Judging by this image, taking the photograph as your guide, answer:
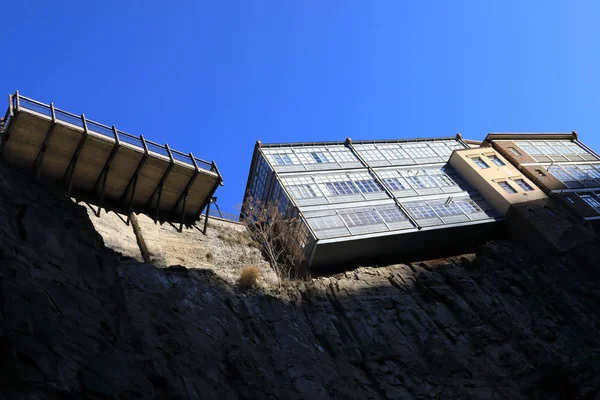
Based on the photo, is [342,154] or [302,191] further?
[342,154]

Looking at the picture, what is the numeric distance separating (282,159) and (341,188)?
197 inches

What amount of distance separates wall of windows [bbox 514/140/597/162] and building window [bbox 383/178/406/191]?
1179cm

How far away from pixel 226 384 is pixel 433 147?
32416mm

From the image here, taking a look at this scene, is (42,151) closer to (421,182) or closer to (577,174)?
(421,182)

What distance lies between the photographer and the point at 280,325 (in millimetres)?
25438

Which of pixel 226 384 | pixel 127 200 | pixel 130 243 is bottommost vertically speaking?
pixel 226 384

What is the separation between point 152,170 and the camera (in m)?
23.3

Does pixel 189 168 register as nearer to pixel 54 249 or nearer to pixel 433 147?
pixel 54 249

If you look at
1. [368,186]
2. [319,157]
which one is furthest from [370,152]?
[368,186]

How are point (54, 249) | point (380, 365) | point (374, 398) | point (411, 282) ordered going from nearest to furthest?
point (54, 249) → point (374, 398) → point (380, 365) → point (411, 282)

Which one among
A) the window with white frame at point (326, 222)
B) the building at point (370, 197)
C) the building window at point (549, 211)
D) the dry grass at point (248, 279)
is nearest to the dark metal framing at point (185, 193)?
the dry grass at point (248, 279)

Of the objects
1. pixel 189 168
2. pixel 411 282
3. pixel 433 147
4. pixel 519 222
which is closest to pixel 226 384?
pixel 189 168

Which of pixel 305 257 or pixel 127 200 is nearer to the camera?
pixel 127 200

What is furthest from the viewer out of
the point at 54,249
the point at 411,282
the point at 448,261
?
the point at 448,261
